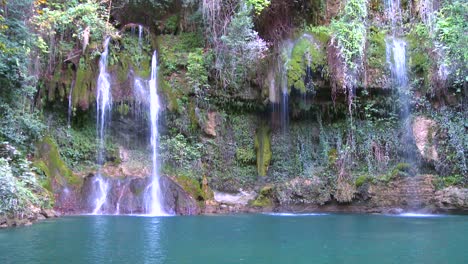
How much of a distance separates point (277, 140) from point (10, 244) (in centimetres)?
1149

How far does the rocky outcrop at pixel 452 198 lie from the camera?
1374 centimetres

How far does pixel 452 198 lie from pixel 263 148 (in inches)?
263

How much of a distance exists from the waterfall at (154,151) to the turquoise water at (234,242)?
3128 millimetres

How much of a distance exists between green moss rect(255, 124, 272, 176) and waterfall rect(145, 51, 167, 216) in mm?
3822

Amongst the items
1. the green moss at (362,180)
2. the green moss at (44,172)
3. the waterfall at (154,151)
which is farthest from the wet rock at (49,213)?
the green moss at (362,180)

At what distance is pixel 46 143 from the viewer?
49.2 feet

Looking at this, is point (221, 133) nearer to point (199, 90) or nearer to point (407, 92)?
point (199, 90)

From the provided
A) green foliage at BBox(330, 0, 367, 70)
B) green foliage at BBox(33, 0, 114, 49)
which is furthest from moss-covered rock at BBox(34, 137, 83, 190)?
green foliage at BBox(330, 0, 367, 70)

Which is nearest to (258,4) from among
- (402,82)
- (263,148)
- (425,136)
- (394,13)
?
(263,148)

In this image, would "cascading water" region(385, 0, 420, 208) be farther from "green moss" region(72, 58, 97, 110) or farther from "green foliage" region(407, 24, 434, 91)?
"green moss" region(72, 58, 97, 110)

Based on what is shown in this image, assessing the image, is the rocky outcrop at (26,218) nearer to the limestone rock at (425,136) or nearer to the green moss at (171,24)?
the green moss at (171,24)

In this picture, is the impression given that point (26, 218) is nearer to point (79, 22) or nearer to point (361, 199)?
point (79, 22)

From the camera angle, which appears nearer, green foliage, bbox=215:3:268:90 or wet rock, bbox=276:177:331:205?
wet rock, bbox=276:177:331:205

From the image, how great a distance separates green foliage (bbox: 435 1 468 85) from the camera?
50.1 ft
